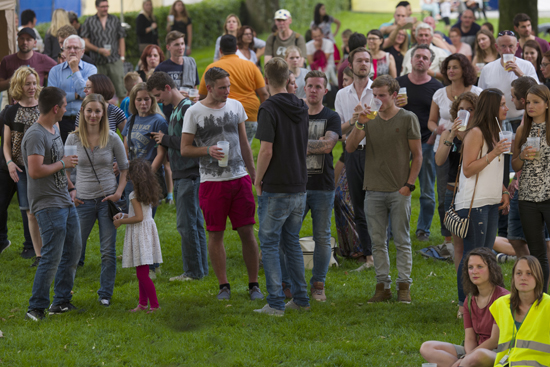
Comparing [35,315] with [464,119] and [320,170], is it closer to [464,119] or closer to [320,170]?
[320,170]

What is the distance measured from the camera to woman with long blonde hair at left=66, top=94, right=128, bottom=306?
6289 mm

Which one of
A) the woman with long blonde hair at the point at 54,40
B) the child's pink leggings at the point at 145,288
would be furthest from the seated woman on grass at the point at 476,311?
the woman with long blonde hair at the point at 54,40

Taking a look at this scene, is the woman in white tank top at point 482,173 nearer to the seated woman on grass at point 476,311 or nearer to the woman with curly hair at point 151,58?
the seated woman on grass at point 476,311

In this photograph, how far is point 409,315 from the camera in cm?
603

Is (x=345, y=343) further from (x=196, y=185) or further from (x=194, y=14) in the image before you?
(x=194, y=14)

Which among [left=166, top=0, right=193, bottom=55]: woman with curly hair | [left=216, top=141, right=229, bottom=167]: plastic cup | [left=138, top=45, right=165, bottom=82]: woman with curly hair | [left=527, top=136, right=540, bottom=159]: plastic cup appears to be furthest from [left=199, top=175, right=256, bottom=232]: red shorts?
A: [left=166, top=0, right=193, bottom=55]: woman with curly hair

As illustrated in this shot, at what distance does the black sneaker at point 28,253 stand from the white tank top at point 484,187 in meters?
5.26

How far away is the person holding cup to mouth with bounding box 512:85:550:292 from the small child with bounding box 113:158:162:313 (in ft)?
10.9

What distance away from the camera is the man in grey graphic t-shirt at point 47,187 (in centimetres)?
579

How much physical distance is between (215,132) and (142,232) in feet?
3.80

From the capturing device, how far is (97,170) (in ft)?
20.9

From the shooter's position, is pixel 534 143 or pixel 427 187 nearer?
pixel 534 143

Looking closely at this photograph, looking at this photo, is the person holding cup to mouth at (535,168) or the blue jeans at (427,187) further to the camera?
the blue jeans at (427,187)

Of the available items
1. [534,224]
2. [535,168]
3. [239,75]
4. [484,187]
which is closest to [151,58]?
[239,75]
